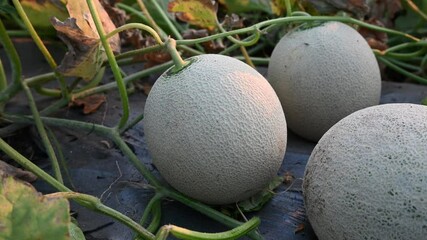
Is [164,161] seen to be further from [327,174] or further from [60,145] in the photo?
[60,145]

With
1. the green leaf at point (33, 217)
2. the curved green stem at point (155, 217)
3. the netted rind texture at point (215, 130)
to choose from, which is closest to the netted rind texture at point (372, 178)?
the netted rind texture at point (215, 130)

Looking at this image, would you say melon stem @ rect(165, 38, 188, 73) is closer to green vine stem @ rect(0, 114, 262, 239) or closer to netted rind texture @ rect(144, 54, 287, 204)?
netted rind texture @ rect(144, 54, 287, 204)

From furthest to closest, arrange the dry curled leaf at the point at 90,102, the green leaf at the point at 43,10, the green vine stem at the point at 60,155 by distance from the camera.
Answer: the dry curled leaf at the point at 90,102, the green leaf at the point at 43,10, the green vine stem at the point at 60,155

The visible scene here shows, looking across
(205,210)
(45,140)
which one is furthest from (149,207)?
(45,140)

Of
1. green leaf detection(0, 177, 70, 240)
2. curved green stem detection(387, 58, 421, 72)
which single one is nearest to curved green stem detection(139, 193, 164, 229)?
green leaf detection(0, 177, 70, 240)

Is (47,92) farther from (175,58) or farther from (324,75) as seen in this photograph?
(324,75)

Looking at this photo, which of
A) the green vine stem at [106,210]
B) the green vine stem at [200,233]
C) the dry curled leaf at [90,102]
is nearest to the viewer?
the green vine stem at [200,233]

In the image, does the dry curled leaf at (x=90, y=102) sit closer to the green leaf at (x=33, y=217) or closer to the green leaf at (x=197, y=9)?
the green leaf at (x=197, y=9)
